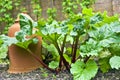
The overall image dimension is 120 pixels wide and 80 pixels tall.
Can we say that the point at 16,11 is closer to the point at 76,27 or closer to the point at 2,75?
the point at 2,75

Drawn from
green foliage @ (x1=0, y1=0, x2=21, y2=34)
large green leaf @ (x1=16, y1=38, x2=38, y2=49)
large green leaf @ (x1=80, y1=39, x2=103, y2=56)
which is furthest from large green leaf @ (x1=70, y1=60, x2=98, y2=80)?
green foliage @ (x1=0, y1=0, x2=21, y2=34)

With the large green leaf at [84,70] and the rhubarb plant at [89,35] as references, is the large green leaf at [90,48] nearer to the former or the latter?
the rhubarb plant at [89,35]

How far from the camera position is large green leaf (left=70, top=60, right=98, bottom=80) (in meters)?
2.52

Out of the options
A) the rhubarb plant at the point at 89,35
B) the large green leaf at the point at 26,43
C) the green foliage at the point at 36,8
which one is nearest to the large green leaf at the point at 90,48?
the rhubarb plant at the point at 89,35

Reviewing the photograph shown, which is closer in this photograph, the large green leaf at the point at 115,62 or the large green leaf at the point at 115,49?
the large green leaf at the point at 115,62

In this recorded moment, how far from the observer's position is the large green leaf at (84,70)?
252 cm

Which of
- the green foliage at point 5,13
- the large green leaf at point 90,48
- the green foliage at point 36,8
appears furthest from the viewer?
the green foliage at point 5,13

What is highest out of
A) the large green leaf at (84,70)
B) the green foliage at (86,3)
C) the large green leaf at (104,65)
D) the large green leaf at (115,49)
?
the green foliage at (86,3)

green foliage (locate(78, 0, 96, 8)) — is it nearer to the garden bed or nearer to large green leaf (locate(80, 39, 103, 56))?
the garden bed

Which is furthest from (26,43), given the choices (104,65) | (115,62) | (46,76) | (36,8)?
(36,8)

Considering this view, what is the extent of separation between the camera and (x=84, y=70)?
2.59m

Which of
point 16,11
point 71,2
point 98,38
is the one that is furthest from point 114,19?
point 16,11

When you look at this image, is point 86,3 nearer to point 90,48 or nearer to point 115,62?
point 90,48

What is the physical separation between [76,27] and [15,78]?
0.89 metres
